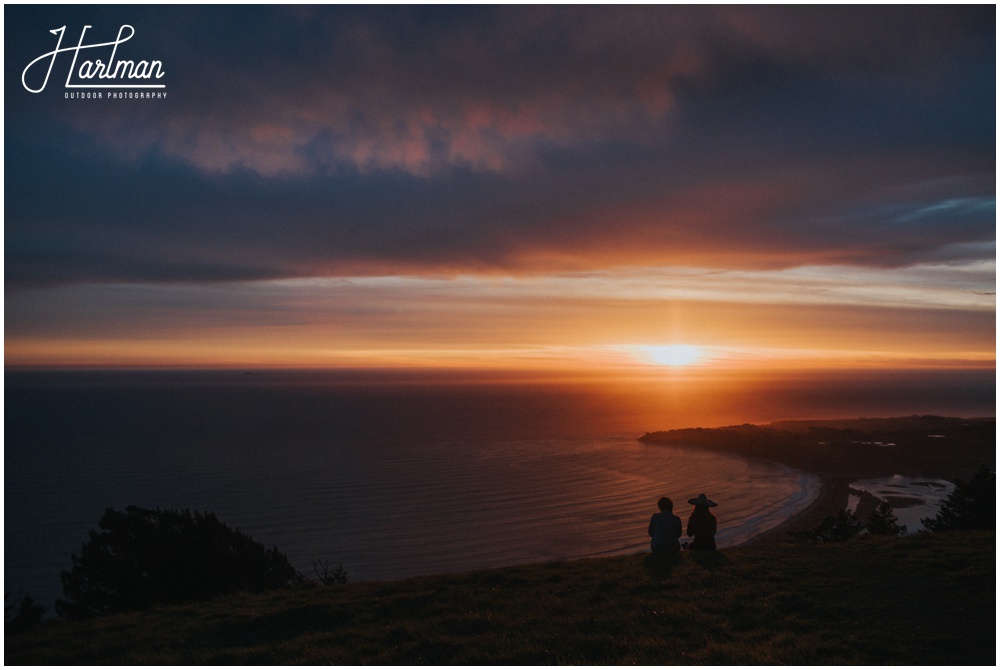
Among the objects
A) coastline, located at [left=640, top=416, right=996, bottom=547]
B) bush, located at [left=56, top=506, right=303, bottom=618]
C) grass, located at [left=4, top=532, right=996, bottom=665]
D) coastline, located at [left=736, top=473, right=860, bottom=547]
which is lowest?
coastline, located at [left=736, top=473, right=860, bottom=547]

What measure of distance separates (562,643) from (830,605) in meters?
5.28

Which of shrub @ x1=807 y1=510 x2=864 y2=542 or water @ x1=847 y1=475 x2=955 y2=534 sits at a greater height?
shrub @ x1=807 y1=510 x2=864 y2=542

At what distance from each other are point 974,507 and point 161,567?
94.6 ft

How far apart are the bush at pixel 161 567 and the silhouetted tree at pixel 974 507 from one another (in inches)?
957

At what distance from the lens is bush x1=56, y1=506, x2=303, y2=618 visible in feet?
62.1

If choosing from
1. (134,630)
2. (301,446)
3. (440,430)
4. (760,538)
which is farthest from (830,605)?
(440,430)

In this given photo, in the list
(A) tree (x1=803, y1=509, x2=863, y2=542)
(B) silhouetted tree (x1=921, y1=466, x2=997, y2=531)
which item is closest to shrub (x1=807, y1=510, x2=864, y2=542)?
(A) tree (x1=803, y1=509, x2=863, y2=542)

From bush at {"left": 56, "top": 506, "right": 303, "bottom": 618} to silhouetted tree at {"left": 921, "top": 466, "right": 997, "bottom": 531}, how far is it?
957 inches

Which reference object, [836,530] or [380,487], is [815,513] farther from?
[380,487]

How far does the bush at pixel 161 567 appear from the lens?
745 inches

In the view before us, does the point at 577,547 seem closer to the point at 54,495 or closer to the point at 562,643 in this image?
the point at 562,643

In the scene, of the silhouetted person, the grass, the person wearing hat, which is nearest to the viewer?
the grass

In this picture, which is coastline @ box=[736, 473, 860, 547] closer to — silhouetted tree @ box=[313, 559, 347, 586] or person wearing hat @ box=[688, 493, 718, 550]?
person wearing hat @ box=[688, 493, 718, 550]

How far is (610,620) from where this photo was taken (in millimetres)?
10930
